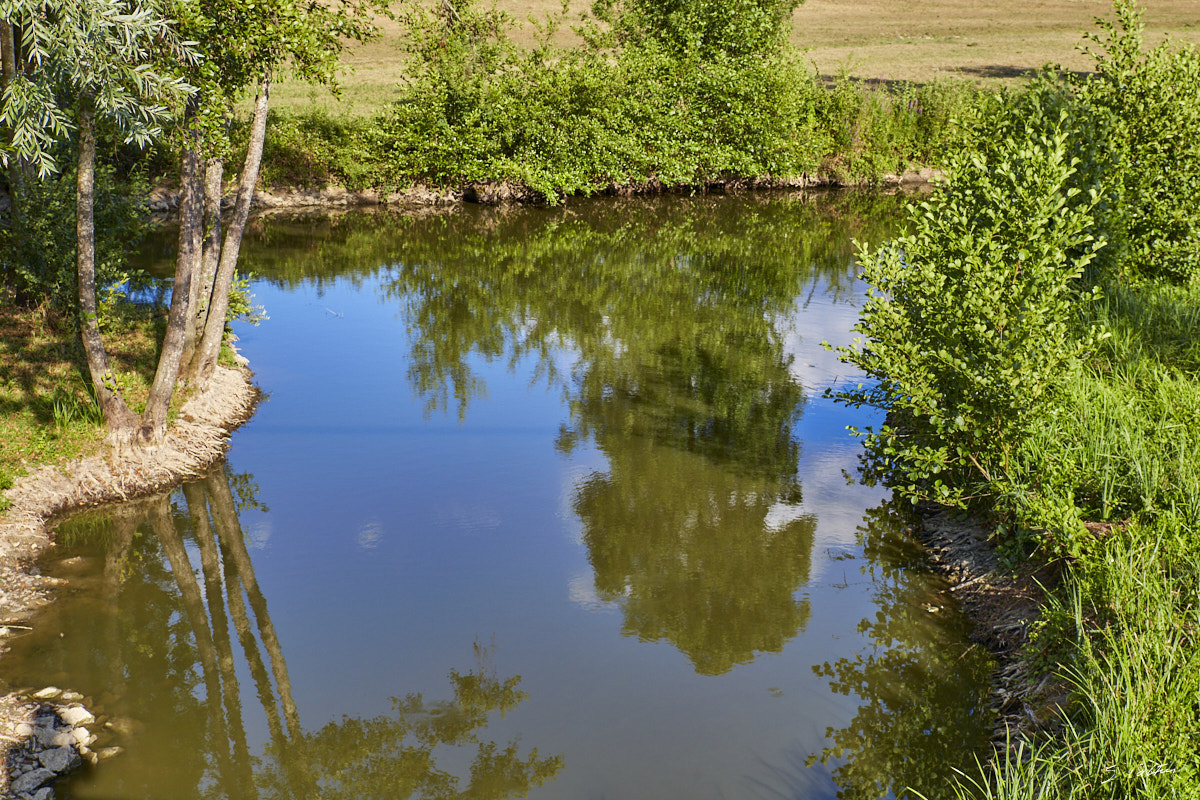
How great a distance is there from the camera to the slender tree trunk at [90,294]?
30.7 ft

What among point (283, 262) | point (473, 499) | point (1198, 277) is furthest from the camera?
point (283, 262)

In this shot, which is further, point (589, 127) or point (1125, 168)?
point (589, 127)

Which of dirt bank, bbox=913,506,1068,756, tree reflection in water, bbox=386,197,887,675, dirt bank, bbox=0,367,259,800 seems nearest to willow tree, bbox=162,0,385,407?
dirt bank, bbox=0,367,259,800

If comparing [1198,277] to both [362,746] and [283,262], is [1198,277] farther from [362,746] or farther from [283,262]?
[283,262]

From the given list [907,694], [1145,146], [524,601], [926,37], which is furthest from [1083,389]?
[926,37]

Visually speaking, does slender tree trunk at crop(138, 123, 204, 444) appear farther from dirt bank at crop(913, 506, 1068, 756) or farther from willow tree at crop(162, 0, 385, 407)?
dirt bank at crop(913, 506, 1068, 756)

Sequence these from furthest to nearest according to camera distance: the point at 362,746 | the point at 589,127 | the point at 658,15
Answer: the point at 658,15 → the point at 589,127 → the point at 362,746

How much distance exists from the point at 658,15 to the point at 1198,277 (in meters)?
23.7


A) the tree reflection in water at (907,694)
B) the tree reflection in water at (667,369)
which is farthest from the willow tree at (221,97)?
the tree reflection in water at (907,694)

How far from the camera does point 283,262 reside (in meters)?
23.3

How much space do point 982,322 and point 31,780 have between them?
8.05 m


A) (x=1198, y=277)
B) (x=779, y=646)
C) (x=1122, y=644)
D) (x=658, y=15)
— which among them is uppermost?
(x=658, y=15)

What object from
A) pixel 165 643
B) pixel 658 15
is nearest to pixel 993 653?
pixel 165 643

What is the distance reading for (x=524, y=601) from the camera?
9094 mm
